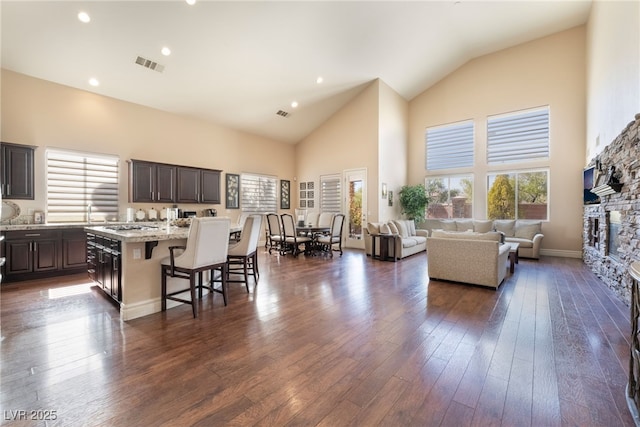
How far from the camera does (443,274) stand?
4434 mm

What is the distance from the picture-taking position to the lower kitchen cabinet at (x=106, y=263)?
313 centimetres

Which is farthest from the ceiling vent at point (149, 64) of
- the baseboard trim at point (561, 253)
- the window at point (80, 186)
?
the baseboard trim at point (561, 253)

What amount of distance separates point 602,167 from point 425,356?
5.00m

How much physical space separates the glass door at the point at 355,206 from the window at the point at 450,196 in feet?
7.99

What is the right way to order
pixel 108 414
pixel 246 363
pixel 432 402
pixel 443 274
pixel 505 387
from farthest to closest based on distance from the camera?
pixel 443 274, pixel 246 363, pixel 505 387, pixel 432 402, pixel 108 414

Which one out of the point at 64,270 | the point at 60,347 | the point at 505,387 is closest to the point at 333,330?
the point at 505,387

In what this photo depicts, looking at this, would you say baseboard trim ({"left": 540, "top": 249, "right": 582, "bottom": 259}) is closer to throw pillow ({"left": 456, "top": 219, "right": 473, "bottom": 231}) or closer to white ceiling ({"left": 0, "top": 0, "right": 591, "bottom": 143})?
throw pillow ({"left": 456, "top": 219, "right": 473, "bottom": 231})

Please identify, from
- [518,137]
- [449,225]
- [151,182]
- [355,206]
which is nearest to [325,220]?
[355,206]

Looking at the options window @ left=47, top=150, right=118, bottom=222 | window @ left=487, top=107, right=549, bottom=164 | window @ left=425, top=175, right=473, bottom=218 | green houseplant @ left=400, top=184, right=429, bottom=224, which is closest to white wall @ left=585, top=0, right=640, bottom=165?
window @ left=487, top=107, right=549, bottom=164

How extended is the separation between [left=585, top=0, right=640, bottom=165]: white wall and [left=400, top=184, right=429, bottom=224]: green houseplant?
375 cm

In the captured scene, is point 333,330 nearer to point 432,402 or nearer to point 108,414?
point 432,402

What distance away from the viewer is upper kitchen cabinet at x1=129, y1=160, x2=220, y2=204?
582 cm

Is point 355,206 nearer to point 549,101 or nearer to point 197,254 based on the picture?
point 549,101

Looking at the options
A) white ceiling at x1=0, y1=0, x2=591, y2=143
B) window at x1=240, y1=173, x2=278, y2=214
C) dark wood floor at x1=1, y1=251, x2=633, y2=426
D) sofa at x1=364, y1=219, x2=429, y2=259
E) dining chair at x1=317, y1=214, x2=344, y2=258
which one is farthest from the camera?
window at x1=240, y1=173, x2=278, y2=214
